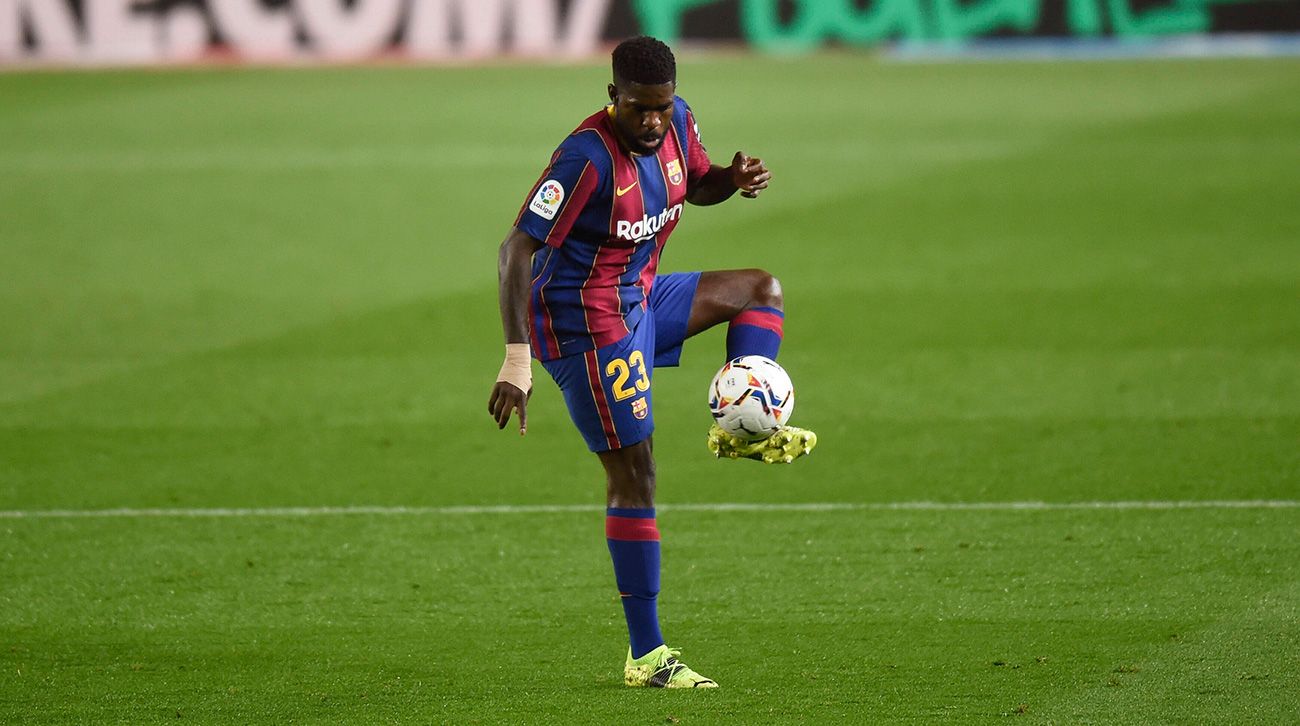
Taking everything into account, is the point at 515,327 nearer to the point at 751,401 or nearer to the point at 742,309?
the point at 751,401

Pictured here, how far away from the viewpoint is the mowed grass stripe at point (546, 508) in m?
7.61

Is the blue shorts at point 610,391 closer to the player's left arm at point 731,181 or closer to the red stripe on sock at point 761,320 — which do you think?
the red stripe on sock at point 761,320

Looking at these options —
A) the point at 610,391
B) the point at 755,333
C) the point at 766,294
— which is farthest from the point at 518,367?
the point at 766,294

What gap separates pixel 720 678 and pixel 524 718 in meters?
0.68

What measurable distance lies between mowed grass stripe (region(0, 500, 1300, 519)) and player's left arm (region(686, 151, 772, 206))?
212 cm

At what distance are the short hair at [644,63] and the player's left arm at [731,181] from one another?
574 mm

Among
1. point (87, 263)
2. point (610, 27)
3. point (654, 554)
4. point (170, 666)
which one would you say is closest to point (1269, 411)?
point (654, 554)

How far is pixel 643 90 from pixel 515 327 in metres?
0.76

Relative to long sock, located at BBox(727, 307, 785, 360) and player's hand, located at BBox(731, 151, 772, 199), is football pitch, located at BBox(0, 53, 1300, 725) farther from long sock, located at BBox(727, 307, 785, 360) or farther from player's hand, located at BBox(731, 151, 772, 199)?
player's hand, located at BBox(731, 151, 772, 199)

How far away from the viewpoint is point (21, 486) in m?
8.28

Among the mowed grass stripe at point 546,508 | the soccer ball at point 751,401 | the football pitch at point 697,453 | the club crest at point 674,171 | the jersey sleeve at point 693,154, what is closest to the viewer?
the soccer ball at point 751,401

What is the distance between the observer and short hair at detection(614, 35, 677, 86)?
5199mm

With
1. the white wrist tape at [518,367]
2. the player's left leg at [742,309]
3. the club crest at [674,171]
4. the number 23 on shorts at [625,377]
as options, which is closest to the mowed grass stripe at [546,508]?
the player's left leg at [742,309]

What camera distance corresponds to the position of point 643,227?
217 inches
